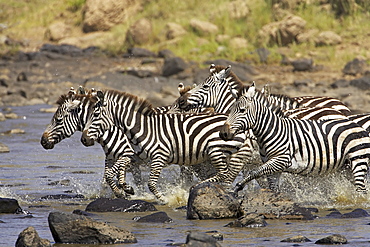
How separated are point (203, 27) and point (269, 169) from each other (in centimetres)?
2504

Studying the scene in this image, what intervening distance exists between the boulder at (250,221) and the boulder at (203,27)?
2636 centimetres

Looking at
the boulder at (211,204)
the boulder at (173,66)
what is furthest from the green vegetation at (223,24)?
the boulder at (211,204)

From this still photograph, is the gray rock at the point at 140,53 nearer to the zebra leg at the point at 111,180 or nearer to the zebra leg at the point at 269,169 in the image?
the zebra leg at the point at 111,180

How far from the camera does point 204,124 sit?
1077 cm

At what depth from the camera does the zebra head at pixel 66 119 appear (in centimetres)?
1099

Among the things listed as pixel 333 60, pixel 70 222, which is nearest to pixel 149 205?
pixel 70 222

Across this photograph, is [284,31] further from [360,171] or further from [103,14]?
[360,171]

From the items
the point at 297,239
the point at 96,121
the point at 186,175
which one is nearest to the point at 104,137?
the point at 96,121

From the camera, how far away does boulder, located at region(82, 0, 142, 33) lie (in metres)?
39.0

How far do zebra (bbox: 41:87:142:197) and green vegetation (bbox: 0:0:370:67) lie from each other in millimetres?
20229

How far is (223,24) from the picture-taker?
3475cm

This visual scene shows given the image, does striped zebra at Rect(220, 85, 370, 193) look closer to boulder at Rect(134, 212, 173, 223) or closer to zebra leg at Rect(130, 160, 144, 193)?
boulder at Rect(134, 212, 173, 223)

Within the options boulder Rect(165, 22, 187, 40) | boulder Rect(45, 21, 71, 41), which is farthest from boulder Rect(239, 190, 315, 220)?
boulder Rect(45, 21, 71, 41)

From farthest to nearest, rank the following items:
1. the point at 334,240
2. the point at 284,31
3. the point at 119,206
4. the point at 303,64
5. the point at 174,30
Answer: the point at 174,30, the point at 284,31, the point at 303,64, the point at 119,206, the point at 334,240
